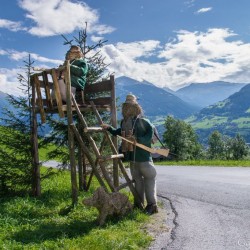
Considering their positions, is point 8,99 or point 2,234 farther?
point 8,99

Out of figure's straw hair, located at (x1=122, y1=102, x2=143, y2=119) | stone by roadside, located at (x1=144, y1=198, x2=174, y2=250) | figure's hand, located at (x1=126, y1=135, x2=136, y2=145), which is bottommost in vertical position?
stone by roadside, located at (x1=144, y1=198, x2=174, y2=250)

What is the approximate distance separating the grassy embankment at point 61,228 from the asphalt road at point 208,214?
726mm

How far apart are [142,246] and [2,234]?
273 centimetres

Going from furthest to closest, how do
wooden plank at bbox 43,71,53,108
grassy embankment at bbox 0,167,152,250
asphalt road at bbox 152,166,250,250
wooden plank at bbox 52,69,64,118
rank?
wooden plank at bbox 43,71,53,108
wooden plank at bbox 52,69,64,118
asphalt road at bbox 152,166,250,250
grassy embankment at bbox 0,167,152,250


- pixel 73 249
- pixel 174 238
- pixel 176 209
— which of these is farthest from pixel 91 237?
pixel 176 209

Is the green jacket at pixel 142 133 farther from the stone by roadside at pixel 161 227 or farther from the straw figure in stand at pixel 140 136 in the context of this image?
the stone by roadside at pixel 161 227

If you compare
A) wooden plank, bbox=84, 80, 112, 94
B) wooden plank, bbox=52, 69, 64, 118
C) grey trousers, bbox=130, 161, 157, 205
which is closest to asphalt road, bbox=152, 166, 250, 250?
grey trousers, bbox=130, 161, 157, 205

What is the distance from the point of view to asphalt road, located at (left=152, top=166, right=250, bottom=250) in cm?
714

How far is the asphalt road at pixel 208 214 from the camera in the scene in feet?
23.4

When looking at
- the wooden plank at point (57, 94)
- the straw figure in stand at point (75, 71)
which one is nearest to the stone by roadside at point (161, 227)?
the wooden plank at point (57, 94)

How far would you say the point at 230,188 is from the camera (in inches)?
518

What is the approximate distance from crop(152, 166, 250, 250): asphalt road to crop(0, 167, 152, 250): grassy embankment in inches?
28.6

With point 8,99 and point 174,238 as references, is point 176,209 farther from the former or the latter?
point 8,99

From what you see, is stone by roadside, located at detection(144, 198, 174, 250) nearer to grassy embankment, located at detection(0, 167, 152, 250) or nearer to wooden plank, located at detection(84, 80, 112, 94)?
grassy embankment, located at detection(0, 167, 152, 250)
